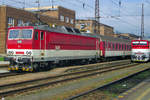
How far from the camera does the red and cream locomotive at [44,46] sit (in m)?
16.3

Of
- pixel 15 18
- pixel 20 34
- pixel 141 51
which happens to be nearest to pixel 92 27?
pixel 15 18

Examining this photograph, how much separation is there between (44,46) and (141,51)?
1683 centimetres

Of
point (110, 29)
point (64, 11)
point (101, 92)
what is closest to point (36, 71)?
point (101, 92)

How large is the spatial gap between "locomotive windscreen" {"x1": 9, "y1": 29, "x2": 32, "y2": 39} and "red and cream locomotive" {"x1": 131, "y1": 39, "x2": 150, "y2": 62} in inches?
716

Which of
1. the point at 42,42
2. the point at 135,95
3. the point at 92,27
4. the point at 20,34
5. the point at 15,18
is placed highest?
the point at 92,27

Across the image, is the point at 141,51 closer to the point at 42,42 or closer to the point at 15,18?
the point at 42,42

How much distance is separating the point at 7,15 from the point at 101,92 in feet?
118

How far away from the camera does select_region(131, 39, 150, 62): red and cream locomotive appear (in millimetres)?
29375

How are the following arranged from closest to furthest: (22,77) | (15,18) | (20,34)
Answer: (22,77) → (20,34) → (15,18)

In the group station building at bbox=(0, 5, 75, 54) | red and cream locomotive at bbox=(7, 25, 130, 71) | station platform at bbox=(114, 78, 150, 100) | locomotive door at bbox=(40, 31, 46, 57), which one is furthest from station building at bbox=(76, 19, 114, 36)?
station platform at bbox=(114, 78, 150, 100)

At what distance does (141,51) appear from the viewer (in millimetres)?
29484

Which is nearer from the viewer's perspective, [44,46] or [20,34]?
[20,34]

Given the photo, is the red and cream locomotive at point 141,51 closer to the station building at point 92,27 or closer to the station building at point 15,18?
the station building at point 15,18

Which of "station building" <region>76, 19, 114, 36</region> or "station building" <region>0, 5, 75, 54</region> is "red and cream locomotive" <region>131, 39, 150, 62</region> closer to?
"station building" <region>0, 5, 75, 54</region>
